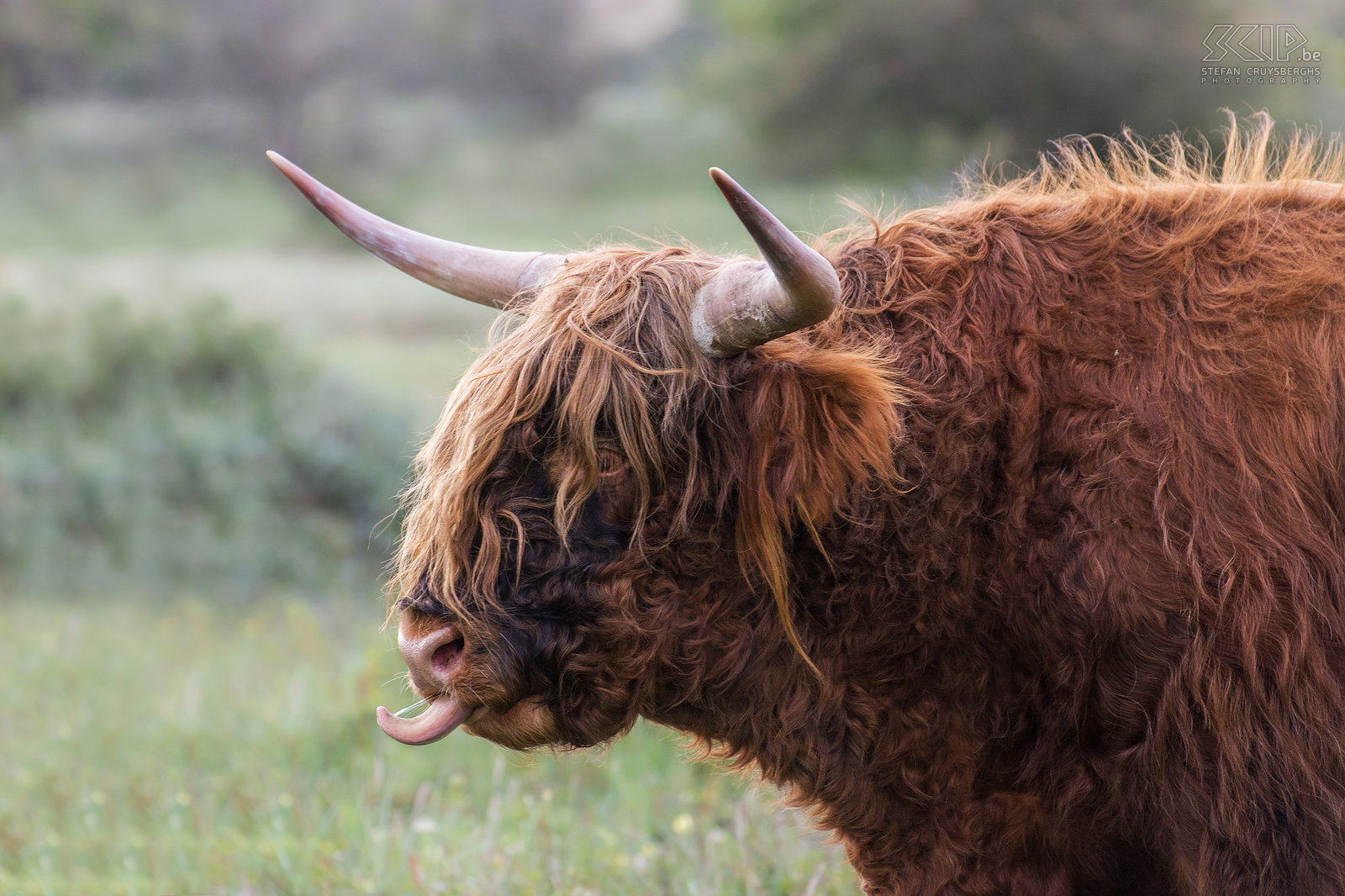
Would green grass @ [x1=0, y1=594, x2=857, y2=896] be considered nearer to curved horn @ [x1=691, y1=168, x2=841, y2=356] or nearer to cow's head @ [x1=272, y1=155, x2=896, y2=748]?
cow's head @ [x1=272, y1=155, x2=896, y2=748]

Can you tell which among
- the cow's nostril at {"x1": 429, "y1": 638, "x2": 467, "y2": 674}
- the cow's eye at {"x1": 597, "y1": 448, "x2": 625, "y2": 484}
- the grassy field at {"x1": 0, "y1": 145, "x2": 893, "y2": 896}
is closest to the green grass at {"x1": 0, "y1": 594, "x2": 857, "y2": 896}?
the grassy field at {"x1": 0, "y1": 145, "x2": 893, "y2": 896}

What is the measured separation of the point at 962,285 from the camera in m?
2.49

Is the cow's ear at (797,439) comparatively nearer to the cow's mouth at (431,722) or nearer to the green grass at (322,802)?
the cow's mouth at (431,722)

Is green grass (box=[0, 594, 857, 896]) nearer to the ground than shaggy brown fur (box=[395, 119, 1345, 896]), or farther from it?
nearer to the ground

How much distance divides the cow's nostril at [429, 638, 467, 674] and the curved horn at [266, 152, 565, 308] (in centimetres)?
84

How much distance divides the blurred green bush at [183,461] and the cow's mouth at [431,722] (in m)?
6.50

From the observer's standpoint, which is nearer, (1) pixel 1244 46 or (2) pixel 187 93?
(1) pixel 1244 46

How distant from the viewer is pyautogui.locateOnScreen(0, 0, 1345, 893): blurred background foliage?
160 inches

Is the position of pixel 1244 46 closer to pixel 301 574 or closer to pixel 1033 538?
pixel 1033 538

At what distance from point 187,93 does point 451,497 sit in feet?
87.1

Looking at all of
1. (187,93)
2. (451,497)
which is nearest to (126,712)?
(451,497)

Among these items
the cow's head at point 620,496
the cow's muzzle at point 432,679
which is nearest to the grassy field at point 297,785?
the cow's head at point 620,496

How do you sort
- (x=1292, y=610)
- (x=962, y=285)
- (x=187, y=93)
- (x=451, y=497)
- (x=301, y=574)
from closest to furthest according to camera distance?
(x=1292, y=610), (x=451, y=497), (x=962, y=285), (x=301, y=574), (x=187, y=93)

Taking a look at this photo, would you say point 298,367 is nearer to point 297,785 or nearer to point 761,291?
point 297,785
